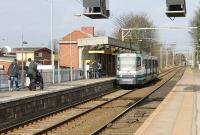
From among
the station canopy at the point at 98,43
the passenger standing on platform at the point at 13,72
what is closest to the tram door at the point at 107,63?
the station canopy at the point at 98,43

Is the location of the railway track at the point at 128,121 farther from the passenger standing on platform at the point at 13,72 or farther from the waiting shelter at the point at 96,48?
the waiting shelter at the point at 96,48

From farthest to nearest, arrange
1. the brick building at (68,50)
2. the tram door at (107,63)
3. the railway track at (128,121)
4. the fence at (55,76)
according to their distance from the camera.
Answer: the brick building at (68,50), the tram door at (107,63), the fence at (55,76), the railway track at (128,121)

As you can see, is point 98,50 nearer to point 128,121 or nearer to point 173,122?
point 128,121

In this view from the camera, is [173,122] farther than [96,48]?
No

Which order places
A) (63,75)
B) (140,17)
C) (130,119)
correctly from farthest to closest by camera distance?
(140,17), (63,75), (130,119)

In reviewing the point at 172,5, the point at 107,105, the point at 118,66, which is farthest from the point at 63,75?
the point at 172,5

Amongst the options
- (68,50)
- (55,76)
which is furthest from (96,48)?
(68,50)

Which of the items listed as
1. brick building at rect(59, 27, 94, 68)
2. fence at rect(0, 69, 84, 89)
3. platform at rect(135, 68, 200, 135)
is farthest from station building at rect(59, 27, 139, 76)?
platform at rect(135, 68, 200, 135)

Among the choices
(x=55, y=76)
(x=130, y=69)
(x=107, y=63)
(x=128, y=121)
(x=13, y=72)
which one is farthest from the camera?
(x=107, y=63)

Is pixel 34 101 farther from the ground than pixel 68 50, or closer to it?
closer to it

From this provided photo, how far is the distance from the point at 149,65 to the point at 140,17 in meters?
57.5

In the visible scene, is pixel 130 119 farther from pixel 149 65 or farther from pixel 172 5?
pixel 149 65

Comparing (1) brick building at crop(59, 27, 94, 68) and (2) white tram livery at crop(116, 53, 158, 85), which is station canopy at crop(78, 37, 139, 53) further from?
(1) brick building at crop(59, 27, 94, 68)

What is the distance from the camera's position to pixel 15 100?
19.2m
